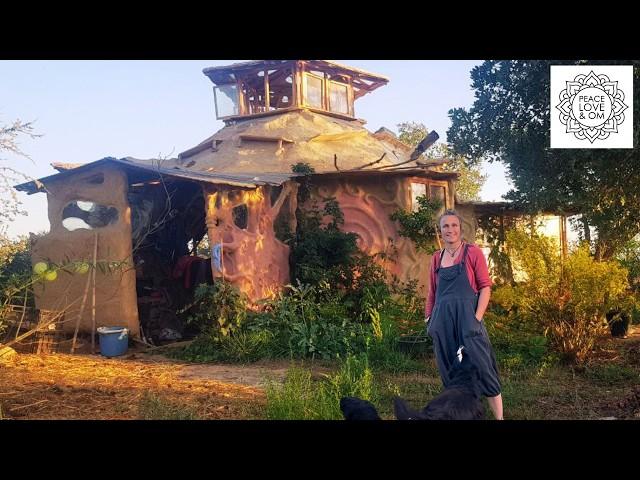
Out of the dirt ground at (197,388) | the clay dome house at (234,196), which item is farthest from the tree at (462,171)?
the dirt ground at (197,388)

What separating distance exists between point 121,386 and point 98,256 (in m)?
3.42

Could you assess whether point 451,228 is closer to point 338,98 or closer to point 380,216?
point 380,216

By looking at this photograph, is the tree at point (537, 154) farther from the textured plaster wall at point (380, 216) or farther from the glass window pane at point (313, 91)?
the glass window pane at point (313, 91)

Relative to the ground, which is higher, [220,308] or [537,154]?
[537,154]

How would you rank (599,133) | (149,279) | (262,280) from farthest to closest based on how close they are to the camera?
(149,279), (262,280), (599,133)

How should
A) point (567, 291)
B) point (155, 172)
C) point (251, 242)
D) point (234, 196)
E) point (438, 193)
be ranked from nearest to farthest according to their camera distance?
point (567, 291)
point (155, 172)
point (234, 196)
point (251, 242)
point (438, 193)

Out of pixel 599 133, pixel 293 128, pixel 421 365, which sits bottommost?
pixel 421 365

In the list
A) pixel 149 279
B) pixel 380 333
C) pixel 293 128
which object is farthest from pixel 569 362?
pixel 293 128

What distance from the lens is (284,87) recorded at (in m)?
16.8

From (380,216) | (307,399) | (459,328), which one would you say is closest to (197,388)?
(307,399)

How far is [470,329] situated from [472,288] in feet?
1.08

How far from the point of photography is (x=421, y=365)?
7.05m

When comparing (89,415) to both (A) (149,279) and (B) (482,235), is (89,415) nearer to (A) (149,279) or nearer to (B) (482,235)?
(A) (149,279)

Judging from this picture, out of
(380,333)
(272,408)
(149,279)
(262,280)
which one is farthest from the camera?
(149,279)
